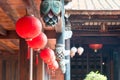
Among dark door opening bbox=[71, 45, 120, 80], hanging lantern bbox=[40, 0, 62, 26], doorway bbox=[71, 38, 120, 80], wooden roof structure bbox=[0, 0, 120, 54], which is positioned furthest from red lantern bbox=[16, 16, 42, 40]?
dark door opening bbox=[71, 45, 120, 80]

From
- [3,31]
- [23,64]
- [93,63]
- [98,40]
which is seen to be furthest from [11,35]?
[93,63]

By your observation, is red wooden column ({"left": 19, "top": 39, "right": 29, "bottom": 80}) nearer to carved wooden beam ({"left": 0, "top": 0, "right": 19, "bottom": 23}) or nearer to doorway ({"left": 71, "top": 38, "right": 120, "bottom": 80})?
carved wooden beam ({"left": 0, "top": 0, "right": 19, "bottom": 23})

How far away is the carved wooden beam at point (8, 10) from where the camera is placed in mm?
4556

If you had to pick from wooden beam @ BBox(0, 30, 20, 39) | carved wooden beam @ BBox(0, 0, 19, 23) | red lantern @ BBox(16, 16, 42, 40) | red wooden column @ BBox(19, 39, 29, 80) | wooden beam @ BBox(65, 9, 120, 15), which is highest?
wooden beam @ BBox(65, 9, 120, 15)

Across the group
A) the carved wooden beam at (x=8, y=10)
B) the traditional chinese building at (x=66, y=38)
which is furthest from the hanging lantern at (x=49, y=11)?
the carved wooden beam at (x=8, y=10)

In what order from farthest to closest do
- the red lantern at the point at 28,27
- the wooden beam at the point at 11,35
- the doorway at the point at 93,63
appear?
the doorway at the point at 93,63
the wooden beam at the point at 11,35
the red lantern at the point at 28,27

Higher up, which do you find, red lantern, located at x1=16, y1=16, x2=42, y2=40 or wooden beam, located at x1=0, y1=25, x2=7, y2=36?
wooden beam, located at x1=0, y1=25, x2=7, y2=36

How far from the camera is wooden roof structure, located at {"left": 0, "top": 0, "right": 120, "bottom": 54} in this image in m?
4.65

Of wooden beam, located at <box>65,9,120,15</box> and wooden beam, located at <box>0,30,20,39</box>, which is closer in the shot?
wooden beam, located at <box>0,30,20,39</box>

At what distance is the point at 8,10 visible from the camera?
4.95 meters

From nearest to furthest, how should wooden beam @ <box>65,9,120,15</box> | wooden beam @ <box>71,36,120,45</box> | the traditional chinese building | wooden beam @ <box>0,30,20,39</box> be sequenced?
the traditional chinese building → wooden beam @ <box>0,30,20,39</box> → wooden beam @ <box>65,9,120,15</box> → wooden beam @ <box>71,36,120,45</box>

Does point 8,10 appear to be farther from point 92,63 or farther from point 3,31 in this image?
point 92,63

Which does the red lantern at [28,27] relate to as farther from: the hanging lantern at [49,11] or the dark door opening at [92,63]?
the dark door opening at [92,63]

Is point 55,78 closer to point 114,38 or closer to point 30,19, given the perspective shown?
point 114,38
